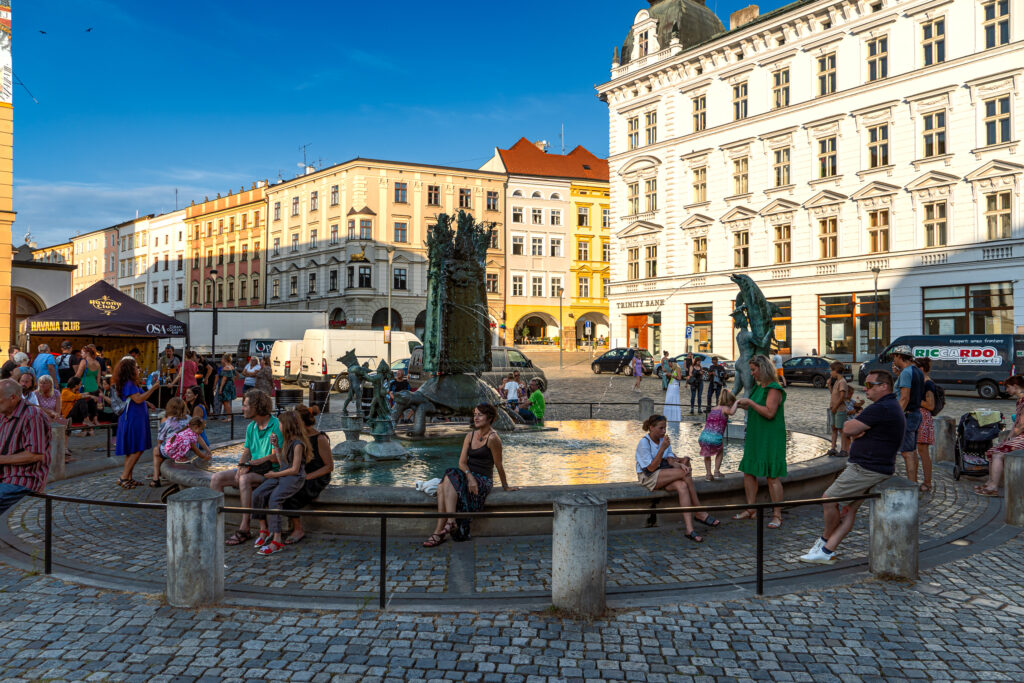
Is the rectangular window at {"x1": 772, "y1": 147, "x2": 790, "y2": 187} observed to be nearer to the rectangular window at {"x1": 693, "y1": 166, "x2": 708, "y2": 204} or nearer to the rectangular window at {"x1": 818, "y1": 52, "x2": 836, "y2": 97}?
the rectangular window at {"x1": 818, "y1": 52, "x2": 836, "y2": 97}

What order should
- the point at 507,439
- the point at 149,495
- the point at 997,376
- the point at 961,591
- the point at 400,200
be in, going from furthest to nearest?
the point at 400,200 < the point at 997,376 < the point at 507,439 < the point at 149,495 < the point at 961,591

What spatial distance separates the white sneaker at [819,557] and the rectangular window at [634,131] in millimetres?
41284

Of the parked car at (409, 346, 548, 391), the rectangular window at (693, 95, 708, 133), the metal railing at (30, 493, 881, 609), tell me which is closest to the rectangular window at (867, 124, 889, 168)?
the rectangular window at (693, 95, 708, 133)

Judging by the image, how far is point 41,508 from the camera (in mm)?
8430

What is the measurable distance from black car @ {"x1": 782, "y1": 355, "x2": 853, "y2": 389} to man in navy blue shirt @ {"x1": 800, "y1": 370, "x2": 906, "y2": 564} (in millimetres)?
24408

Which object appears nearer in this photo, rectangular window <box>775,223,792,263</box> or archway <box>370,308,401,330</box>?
rectangular window <box>775,223,792,263</box>

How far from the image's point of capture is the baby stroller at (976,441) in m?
10.6

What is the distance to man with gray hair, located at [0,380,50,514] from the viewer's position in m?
6.06

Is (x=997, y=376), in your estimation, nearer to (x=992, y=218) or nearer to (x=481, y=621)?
(x=992, y=218)

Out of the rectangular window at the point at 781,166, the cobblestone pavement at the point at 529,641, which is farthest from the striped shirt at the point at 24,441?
the rectangular window at the point at 781,166

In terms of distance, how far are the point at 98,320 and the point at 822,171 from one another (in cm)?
3272

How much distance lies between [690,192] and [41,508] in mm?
38777

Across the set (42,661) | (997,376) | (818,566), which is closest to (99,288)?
(42,661)

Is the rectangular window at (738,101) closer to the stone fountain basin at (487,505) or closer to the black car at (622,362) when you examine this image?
the black car at (622,362)
